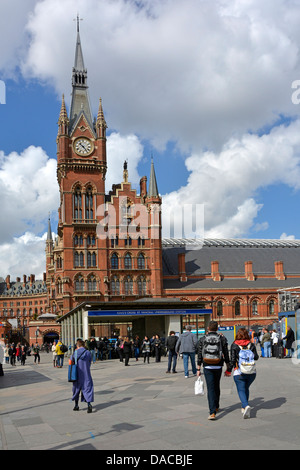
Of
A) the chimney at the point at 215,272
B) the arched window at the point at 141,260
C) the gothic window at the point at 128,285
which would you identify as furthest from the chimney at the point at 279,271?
the gothic window at the point at 128,285

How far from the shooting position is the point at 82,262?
6481 cm

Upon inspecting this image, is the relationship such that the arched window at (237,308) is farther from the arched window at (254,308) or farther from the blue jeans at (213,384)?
the blue jeans at (213,384)

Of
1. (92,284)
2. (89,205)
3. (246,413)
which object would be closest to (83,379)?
(246,413)

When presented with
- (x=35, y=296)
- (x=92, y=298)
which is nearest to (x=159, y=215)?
(x=92, y=298)

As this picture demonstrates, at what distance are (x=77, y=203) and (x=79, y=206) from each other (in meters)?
0.52

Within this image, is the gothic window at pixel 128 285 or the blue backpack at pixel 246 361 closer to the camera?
the blue backpack at pixel 246 361

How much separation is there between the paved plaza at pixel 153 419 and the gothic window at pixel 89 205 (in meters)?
49.8

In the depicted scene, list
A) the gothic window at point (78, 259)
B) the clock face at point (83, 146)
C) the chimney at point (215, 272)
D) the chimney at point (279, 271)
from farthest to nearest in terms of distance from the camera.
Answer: the chimney at point (279, 271), the chimney at point (215, 272), the clock face at point (83, 146), the gothic window at point (78, 259)

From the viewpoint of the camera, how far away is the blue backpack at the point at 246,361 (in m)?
9.60

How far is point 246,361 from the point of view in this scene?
966cm

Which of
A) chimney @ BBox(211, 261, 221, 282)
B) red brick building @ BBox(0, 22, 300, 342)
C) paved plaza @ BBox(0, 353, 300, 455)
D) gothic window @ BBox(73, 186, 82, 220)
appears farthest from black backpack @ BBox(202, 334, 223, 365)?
chimney @ BBox(211, 261, 221, 282)

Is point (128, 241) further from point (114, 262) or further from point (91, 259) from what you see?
point (91, 259)

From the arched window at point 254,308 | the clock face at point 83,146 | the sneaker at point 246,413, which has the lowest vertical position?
the arched window at point 254,308

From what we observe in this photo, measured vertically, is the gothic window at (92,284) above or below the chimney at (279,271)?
below
